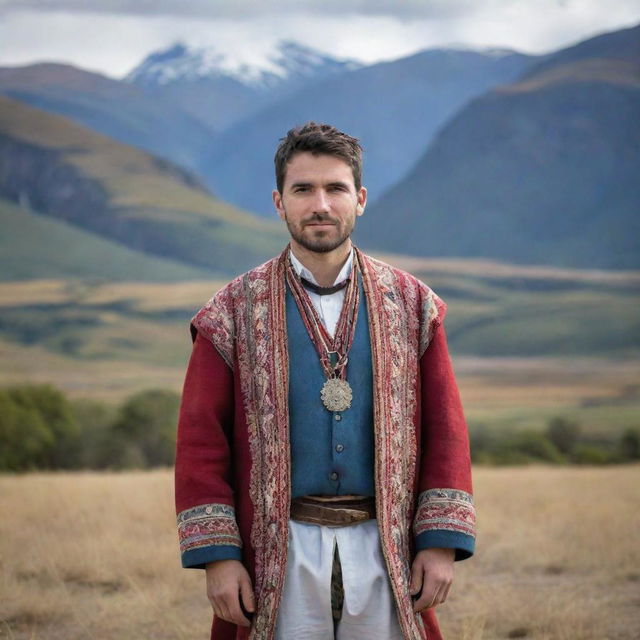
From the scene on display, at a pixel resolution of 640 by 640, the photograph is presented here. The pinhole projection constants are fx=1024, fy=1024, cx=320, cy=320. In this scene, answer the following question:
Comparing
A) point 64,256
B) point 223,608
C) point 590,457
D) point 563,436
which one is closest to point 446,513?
point 223,608

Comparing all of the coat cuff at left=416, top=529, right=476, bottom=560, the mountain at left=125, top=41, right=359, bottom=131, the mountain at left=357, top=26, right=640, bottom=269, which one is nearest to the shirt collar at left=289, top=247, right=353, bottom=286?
the coat cuff at left=416, top=529, right=476, bottom=560

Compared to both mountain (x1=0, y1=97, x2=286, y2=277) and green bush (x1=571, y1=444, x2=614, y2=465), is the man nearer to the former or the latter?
green bush (x1=571, y1=444, x2=614, y2=465)

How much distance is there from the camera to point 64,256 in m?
78.2

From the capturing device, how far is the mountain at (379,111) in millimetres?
104062

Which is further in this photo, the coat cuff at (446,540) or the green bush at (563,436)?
the green bush at (563,436)

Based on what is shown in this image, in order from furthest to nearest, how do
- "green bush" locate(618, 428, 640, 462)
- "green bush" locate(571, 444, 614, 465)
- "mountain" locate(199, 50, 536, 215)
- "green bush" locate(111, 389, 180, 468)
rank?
"mountain" locate(199, 50, 536, 215) < "green bush" locate(618, 428, 640, 462) < "green bush" locate(571, 444, 614, 465) < "green bush" locate(111, 389, 180, 468)

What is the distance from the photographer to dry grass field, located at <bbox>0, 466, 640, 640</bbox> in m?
5.03

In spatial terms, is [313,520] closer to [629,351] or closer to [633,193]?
[629,351]

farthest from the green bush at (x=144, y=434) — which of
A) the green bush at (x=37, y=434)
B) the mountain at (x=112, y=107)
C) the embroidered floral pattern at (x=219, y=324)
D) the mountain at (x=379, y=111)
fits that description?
the mountain at (x=379, y=111)

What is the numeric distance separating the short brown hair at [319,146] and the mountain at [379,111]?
99288 mm

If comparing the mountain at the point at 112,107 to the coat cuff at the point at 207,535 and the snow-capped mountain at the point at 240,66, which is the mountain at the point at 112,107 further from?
the coat cuff at the point at 207,535

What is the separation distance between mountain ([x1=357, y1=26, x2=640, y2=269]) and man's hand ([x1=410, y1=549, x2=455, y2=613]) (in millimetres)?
87812

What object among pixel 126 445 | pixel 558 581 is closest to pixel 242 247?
pixel 126 445

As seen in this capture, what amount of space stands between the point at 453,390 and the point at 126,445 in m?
19.1
